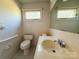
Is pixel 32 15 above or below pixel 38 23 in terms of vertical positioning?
above

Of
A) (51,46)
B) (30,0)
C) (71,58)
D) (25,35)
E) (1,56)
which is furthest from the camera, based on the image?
(25,35)

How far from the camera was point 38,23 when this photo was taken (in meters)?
3.63

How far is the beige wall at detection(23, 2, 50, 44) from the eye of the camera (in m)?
3.54

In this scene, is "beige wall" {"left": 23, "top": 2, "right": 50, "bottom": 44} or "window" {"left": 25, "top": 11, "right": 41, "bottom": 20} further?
"window" {"left": 25, "top": 11, "right": 41, "bottom": 20}

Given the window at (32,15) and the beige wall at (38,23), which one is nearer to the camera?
the beige wall at (38,23)

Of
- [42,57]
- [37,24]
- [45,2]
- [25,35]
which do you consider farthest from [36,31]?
[42,57]

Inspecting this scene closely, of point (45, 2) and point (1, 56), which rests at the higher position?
point (45, 2)

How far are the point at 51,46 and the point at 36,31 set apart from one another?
2031 mm

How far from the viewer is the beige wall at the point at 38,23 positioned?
3540 mm

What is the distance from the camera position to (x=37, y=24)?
11.9ft

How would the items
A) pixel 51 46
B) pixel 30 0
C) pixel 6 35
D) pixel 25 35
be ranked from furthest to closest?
pixel 25 35
pixel 30 0
pixel 6 35
pixel 51 46

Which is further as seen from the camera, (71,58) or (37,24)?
Answer: (37,24)

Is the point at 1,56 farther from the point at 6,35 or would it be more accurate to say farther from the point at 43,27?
the point at 43,27

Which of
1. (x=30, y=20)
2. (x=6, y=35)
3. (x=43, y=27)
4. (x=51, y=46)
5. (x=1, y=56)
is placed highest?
(x=30, y=20)
